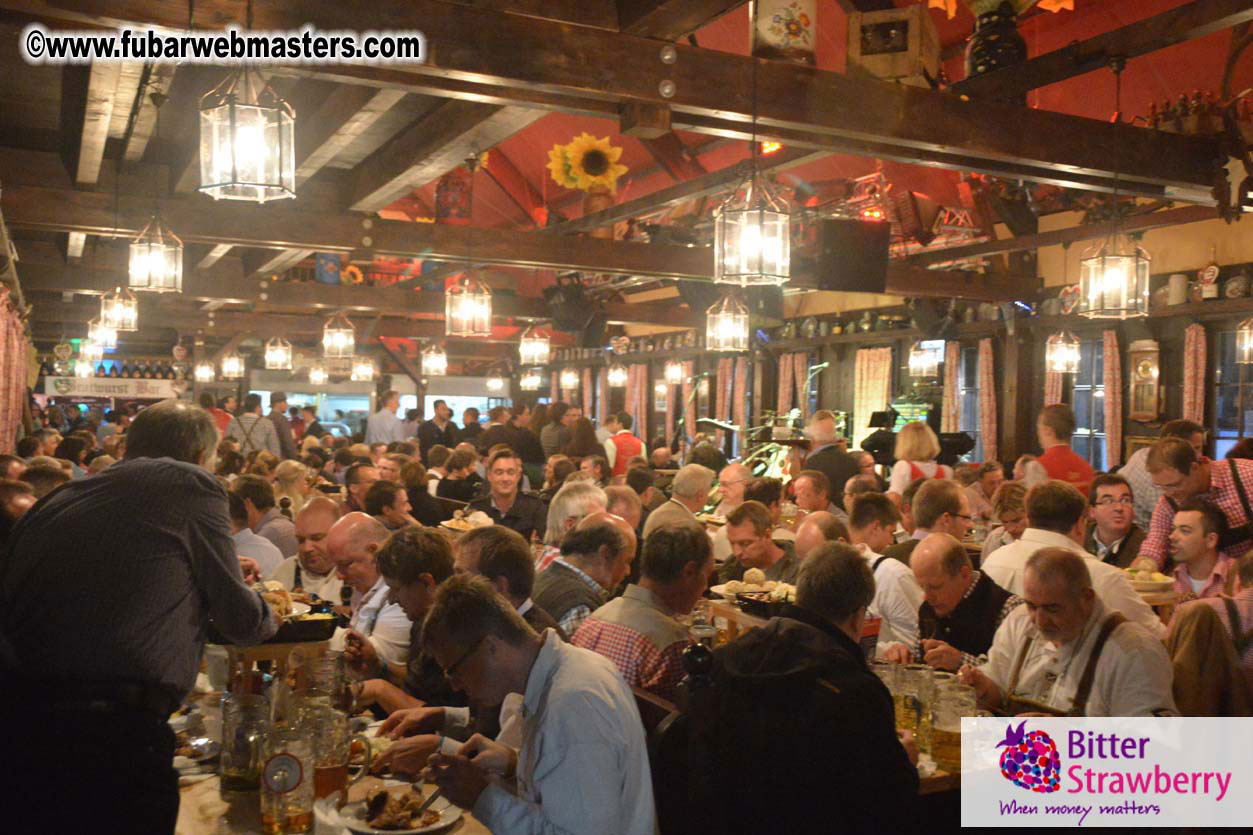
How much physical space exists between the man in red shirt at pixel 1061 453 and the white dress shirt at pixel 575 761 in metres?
5.32

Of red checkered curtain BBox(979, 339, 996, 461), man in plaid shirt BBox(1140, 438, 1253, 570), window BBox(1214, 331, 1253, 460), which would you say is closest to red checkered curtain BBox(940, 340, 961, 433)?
red checkered curtain BBox(979, 339, 996, 461)

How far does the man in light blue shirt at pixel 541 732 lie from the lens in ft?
6.18

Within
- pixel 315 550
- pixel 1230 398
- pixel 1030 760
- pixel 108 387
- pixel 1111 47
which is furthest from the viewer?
pixel 108 387

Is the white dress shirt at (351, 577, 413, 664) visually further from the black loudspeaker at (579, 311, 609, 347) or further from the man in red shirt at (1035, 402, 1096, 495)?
the black loudspeaker at (579, 311, 609, 347)

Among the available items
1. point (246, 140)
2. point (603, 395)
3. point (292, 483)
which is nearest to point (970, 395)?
point (292, 483)

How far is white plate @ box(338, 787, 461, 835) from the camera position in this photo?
200 cm

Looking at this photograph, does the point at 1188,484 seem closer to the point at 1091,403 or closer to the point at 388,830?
the point at 388,830

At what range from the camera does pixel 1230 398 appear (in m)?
9.05

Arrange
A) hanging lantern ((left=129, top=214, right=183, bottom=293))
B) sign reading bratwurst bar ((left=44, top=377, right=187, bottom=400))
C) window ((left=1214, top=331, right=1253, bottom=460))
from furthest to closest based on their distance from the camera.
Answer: sign reading bratwurst bar ((left=44, top=377, right=187, bottom=400)), window ((left=1214, top=331, right=1253, bottom=460)), hanging lantern ((left=129, top=214, right=183, bottom=293))

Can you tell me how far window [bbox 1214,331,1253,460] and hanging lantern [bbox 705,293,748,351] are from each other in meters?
4.31

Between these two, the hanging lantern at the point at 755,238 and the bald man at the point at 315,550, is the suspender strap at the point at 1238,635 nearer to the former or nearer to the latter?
the hanging lantern at the point at 755,238

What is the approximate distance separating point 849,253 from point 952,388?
4.16 meters

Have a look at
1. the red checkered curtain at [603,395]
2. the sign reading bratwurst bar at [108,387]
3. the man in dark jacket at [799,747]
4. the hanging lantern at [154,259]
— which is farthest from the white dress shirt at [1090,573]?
the sign reading bratwurst bar at [108,387]

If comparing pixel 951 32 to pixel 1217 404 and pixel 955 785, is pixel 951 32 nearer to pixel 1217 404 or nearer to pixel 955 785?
pixel 1217 404
